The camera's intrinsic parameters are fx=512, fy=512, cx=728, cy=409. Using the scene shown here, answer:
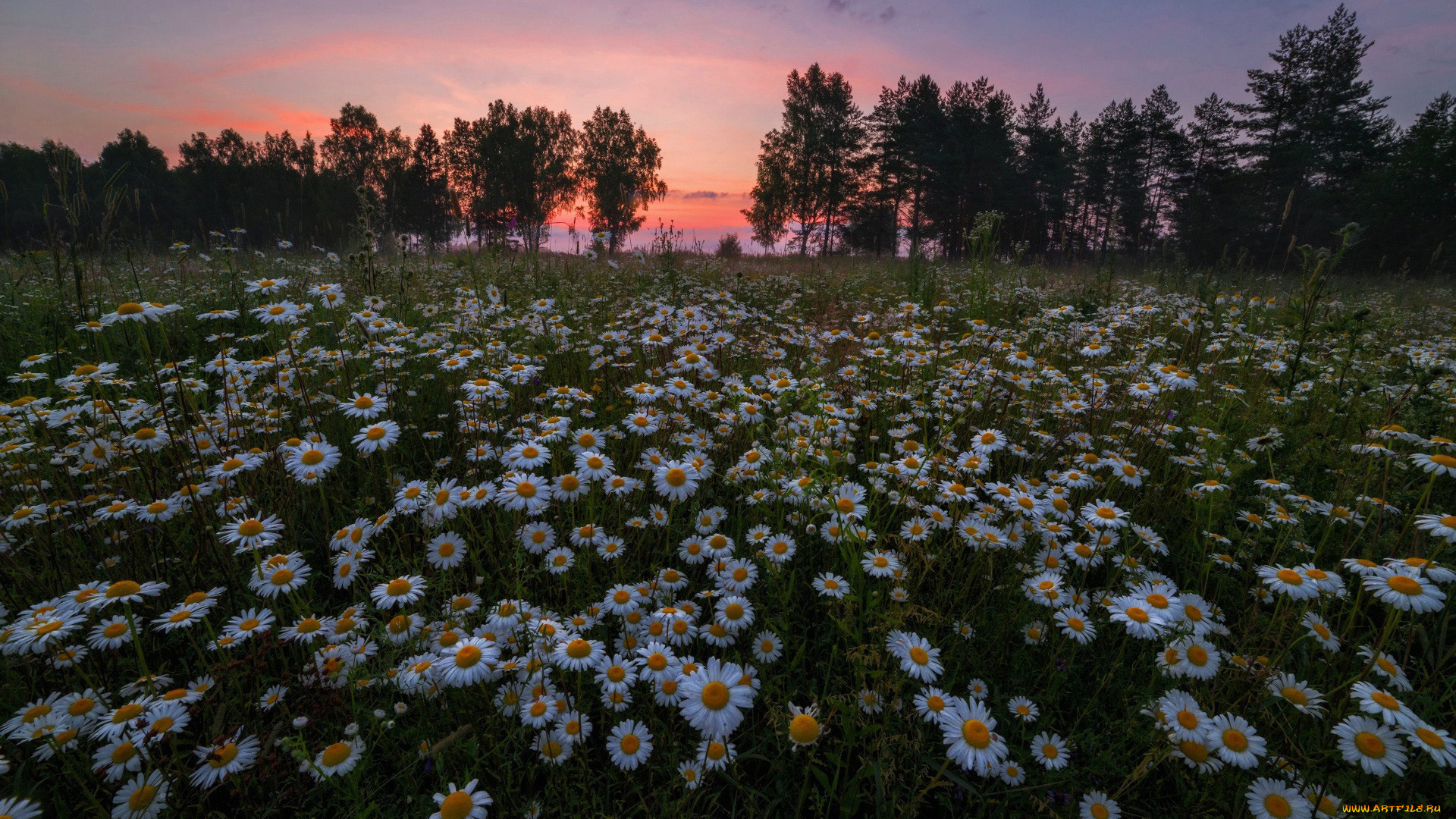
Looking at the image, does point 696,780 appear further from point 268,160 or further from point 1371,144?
point 268,160

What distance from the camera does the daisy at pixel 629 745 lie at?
1.36m

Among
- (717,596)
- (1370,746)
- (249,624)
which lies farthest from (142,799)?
(1370,746)

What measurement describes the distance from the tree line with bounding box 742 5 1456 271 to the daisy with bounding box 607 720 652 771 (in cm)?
2542

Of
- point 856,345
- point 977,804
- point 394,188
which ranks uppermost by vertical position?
point 394,188

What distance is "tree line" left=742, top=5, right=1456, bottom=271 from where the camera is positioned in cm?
2338

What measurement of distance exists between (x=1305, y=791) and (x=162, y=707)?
9.76 ft

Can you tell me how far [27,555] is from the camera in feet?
6.89

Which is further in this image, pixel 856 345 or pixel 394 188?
pixel 394 188

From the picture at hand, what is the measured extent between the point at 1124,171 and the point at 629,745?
50723 mm

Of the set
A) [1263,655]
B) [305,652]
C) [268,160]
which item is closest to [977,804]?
[1263,655]

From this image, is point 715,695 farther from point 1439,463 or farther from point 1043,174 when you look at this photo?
point 1043,174

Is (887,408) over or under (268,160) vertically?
under

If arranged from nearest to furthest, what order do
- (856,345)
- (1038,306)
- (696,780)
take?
(696,780)
(856,345)
(1038,306)

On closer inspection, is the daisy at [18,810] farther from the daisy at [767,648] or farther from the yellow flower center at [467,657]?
the daisy at [767,648]
